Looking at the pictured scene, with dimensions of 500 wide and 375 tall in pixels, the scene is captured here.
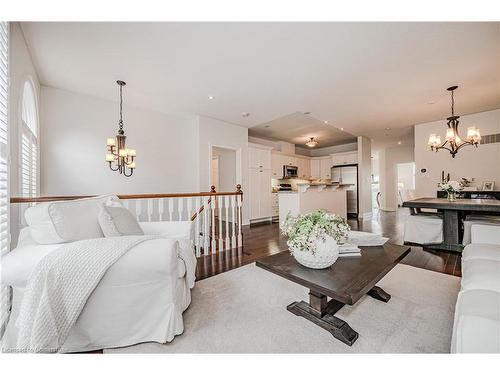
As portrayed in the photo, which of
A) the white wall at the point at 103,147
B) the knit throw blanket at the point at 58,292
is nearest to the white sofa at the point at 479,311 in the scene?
the knit throw blanket at the point at 58,292

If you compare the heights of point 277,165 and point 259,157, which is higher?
point 259,157

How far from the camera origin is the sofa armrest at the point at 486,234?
1.89 m

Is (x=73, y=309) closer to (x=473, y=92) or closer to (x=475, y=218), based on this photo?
(x=475, y=218)

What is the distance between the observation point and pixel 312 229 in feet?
4.74

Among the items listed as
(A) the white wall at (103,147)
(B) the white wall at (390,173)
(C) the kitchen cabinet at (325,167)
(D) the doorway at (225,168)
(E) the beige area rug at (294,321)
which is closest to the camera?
(E) the beige area rug at (294,321)

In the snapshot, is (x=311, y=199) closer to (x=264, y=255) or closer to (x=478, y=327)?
(x=264, y=255)

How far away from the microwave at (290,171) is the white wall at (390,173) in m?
4.07

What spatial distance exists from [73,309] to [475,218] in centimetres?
464

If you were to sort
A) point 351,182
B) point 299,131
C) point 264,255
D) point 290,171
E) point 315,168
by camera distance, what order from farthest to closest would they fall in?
1. point 315,168
2. point 290,171
3. point 351,182
4. point 299,131
5. point 264,255

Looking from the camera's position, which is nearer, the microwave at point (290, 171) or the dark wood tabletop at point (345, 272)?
the dark wood tabletop at point (345, 272)

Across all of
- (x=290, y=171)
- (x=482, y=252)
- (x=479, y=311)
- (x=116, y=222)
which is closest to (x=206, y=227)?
(x=116, y=222)

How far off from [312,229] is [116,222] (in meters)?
1.48

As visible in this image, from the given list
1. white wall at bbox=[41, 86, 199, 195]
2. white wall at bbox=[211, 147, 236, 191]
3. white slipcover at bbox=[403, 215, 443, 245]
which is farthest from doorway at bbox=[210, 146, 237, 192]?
white slipcover at bbox=[403, 215, 443, 245]

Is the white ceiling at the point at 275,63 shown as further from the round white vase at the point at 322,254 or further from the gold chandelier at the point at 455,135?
the round white vase at the point at 322,254
